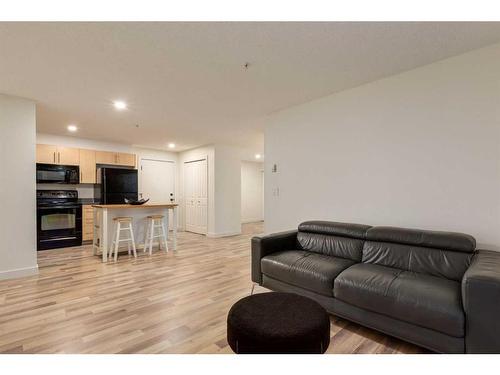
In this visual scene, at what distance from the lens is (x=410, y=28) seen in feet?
6.49

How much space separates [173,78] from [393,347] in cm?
327

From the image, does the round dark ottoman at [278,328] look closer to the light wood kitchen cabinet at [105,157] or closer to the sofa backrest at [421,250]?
the sofa backrest at [421,250]

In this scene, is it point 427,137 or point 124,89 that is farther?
point 124,89

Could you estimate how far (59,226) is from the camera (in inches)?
202

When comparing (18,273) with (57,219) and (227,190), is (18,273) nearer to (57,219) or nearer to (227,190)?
(57,219)

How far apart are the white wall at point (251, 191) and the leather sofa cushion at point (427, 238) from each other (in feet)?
21.2

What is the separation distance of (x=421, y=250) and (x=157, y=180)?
6.68 metres

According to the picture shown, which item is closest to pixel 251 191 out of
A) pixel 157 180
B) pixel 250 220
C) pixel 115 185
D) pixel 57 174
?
pixel 250 220

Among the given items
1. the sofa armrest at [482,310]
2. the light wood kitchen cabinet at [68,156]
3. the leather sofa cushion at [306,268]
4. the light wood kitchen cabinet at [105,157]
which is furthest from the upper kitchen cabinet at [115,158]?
the sofa armrest at [482,310]

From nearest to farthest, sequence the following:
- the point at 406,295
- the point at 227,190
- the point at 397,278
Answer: the point at 406,295, the point at 397,278, the point at 227,190

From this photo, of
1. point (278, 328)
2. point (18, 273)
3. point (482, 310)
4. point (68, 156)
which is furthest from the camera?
point (68, 156)

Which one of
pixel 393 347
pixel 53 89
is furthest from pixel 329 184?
pixel 53 89
